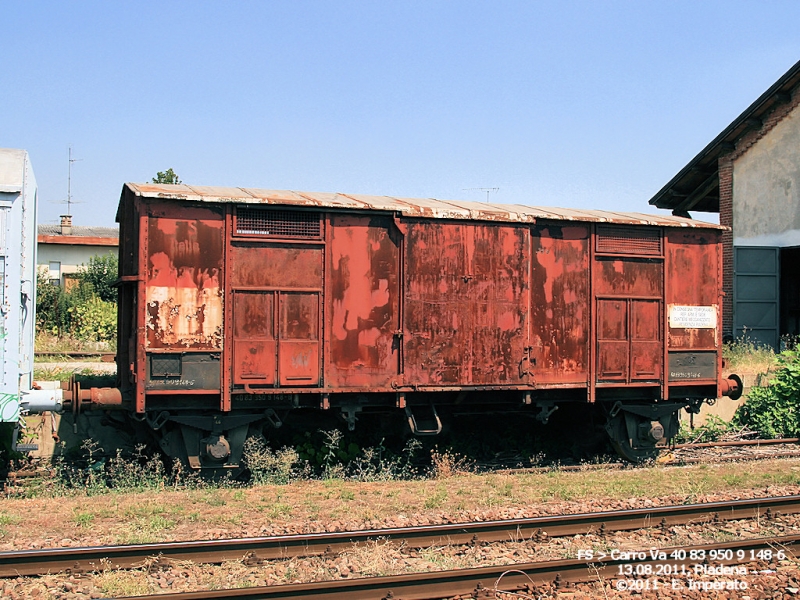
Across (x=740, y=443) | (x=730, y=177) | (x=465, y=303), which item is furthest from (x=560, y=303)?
(x=730, y=177)

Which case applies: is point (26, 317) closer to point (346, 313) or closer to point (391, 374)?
point (346, 313)

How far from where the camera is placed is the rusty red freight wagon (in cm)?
920

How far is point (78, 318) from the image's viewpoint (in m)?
22.6

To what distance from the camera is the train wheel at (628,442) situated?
38.1ft

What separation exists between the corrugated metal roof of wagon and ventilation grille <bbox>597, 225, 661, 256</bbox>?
0.15 meters

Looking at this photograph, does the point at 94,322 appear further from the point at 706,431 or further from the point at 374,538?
the point at 374,538

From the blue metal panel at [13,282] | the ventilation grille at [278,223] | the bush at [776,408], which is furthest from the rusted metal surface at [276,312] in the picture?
the bush at [776,408]

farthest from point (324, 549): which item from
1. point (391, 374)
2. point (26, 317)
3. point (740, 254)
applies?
point (740, 254)

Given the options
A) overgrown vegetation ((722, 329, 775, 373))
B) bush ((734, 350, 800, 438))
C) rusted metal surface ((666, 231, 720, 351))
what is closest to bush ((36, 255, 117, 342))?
rusted metal surface ((666, 231, 720, 351))

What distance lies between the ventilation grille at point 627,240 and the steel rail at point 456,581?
543 cm

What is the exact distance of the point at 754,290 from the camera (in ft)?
61.4

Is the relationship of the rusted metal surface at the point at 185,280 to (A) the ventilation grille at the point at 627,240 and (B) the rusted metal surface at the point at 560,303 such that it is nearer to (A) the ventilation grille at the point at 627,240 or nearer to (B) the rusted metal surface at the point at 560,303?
(B) the rusted metal surface at the point at 560,303

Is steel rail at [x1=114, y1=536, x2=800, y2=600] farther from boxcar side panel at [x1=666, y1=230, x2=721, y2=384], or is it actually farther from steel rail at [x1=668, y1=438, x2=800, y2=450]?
steel rail at [x1=668, y1=438, x2=800, y2=450]

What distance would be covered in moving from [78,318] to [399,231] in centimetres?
1604
